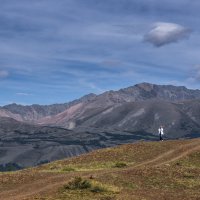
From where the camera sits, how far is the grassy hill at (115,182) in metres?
34.1

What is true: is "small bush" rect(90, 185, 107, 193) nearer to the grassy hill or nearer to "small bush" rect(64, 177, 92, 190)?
the grassy hill

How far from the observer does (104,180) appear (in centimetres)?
3934

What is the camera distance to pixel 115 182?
39.1m

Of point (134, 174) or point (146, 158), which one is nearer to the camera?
point (134, 174)

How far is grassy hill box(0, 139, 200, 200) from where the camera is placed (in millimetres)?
34062

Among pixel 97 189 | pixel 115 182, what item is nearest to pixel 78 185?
pixel 97 189

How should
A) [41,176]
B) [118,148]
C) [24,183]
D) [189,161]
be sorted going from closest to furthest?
1. [24,183]
2. [41,176]
3. [189,161]
4. [118,148]

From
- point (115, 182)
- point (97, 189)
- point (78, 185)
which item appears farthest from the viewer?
point (115, 182)

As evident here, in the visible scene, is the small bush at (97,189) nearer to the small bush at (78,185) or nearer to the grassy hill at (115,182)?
the grassy hill at (115,182)

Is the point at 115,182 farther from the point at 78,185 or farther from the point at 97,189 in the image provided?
the point at 78,185

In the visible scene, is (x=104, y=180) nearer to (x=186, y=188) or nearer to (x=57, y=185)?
(x=57, y=185)

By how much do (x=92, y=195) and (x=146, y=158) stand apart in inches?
1036

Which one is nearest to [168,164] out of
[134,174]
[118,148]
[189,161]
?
[189,161]

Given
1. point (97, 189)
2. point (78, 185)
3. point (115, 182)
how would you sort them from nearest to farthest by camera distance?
point (97, 189) → point (78, 185) → point (115, 182)
